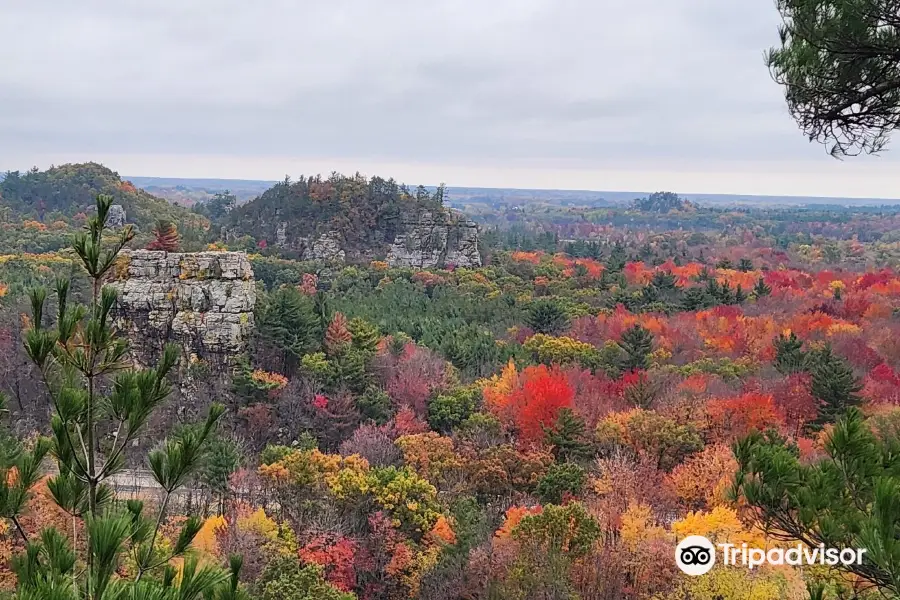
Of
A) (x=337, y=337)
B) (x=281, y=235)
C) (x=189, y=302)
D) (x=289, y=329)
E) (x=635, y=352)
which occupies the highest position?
(x=189, y=302)

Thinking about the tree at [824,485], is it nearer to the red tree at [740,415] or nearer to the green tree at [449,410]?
the red tree at [740,415]

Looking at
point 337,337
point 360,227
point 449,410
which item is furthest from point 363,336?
point 360,227

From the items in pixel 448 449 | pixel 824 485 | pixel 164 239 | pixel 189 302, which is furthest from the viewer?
pixel 164 239

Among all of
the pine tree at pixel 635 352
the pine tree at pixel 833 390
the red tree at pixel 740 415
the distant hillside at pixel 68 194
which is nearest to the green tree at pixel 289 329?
the pine tree at pixel 635 352

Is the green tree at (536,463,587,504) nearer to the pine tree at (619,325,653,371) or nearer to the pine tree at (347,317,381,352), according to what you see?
the pine tree at (347,317,381,352)

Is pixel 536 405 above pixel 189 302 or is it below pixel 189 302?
below

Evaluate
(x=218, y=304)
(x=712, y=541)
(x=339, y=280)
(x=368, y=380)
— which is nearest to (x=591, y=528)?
(x=712, y=541)

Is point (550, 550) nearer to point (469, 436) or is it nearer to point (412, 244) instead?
point (469, 436)

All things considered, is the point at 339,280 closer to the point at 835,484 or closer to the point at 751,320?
the point at 751,320
